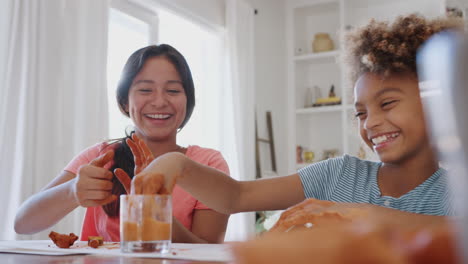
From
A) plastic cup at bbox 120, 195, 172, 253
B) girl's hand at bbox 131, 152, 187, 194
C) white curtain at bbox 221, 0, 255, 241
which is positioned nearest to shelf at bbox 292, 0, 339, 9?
white curtain at bbox 221, 0, 255, 241

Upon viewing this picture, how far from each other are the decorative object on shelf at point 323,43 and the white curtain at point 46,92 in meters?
2.53

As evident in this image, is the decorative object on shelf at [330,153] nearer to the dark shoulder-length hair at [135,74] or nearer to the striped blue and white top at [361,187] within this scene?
the dark shoulder-length hair at [135,74]

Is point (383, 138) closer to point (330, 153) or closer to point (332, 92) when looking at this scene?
point (330, 153)

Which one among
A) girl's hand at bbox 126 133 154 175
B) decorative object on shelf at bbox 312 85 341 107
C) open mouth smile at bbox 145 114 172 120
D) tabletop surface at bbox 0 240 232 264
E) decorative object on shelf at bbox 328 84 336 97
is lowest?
tabletop surface at bbox 0 240 232 264

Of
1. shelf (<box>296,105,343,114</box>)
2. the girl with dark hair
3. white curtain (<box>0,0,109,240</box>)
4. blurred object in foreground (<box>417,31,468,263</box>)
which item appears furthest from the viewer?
shelf (<box>296,105,343,114</box>)

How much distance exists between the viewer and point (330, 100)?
4684 mm

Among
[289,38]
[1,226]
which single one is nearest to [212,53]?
[289,38]

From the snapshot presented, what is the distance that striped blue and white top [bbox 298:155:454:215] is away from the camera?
111 centimetres

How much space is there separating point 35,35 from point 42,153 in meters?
0.59

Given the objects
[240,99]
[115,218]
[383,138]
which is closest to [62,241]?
[115,218]

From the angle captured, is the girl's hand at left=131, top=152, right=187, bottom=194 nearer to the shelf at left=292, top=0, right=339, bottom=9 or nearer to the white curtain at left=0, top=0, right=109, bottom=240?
the white curtain at left=0, top=0, right=109, bottom=240

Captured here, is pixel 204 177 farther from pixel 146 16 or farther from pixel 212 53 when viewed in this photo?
pixel 212 53

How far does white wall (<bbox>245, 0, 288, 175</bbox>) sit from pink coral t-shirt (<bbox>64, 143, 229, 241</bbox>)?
2.85 metres

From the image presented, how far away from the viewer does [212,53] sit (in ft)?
13.5
